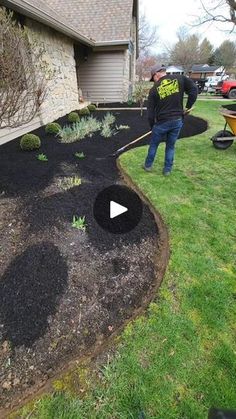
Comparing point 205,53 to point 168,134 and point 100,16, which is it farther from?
point 168,134

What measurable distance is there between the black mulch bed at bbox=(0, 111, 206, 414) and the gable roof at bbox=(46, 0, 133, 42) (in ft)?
37.6

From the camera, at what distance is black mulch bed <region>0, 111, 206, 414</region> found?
1982 millimetres

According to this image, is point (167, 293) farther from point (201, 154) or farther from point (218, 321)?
point (201, 154)

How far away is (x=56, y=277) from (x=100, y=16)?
15.3 m

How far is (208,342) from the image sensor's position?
2.06 metres

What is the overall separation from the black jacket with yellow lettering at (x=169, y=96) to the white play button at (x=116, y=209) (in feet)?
5.64

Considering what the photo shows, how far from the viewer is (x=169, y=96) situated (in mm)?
4012

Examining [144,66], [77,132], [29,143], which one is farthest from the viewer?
[144,66]

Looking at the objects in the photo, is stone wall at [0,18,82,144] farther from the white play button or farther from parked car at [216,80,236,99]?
parked car at [216,80,236,99]

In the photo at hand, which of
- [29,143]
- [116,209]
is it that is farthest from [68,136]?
[116,209]

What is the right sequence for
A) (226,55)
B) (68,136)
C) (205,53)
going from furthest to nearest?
(205,53) < (226,55) < (68,136)

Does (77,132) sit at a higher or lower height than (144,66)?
lower

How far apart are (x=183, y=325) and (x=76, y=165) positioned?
351 centimetres

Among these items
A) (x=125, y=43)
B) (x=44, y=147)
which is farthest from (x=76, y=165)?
(x=125, y=43)
